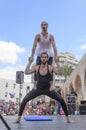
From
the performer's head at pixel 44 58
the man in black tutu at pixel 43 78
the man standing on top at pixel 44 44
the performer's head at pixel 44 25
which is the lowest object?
the man in black tutu at pixel 43 78

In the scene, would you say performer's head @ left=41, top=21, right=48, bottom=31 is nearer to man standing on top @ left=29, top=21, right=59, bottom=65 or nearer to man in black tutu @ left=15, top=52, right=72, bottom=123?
man standing on top @ left=29, top=21, right=59, bottom=65

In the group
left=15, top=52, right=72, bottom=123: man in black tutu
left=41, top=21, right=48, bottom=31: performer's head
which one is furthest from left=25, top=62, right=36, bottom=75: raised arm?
left=41, top=21, right=48, bottom=31: performer's head

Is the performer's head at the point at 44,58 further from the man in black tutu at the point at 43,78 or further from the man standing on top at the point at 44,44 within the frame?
the man standing on top at the point at 44,44

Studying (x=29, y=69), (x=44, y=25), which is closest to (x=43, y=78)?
(x=29, y=69)

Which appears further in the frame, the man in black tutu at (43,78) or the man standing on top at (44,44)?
the man standing on top at (44,44)

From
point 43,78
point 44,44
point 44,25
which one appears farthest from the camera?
point 44,44

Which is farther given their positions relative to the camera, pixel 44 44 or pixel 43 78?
pixel 44 44

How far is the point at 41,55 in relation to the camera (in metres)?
6.44

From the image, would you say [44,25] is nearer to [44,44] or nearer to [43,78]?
[44,44]

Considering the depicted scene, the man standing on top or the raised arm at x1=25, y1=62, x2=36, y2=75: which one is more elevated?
the man standing on top

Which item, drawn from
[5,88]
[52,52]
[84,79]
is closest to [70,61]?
[5,88]

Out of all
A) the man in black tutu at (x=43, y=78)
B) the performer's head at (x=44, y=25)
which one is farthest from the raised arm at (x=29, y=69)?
the performer's head at (x=44, y=25)

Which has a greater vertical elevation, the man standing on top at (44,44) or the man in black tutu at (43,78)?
the man standing on top at (44,44)

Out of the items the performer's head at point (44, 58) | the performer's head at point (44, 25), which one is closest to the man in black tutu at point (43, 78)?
the performer's head at point (44, 58)
